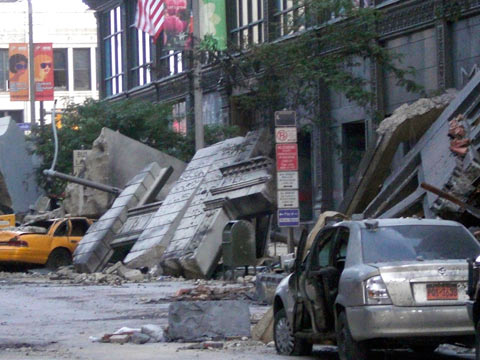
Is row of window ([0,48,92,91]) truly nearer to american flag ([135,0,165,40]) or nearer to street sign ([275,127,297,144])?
american flag ([135,0,165,40])

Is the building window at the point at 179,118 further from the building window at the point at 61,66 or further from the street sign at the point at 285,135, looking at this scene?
the building window at the point at 61,66

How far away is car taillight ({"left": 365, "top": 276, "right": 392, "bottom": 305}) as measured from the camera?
1028cm

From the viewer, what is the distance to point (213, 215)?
27.5 meters

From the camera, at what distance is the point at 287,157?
19.6 metres

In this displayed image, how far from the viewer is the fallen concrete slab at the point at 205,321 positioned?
14.1m

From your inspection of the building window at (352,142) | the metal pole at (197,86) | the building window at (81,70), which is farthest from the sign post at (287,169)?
the building window at (81,70)

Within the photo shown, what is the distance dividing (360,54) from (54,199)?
20.6 m

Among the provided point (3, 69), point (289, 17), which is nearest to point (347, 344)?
point (289, 17)

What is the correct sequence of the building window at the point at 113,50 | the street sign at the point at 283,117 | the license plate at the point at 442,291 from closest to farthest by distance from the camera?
1. the license plate at the point at 442,291
2. the street sign at the point at 283,117
3. the building window at the point at 113,50

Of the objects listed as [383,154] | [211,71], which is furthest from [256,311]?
[211,71]

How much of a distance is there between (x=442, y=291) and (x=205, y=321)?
4.56 metres

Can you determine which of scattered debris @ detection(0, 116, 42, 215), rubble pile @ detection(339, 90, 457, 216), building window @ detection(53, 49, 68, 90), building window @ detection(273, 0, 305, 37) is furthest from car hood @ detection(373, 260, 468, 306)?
building window @ detection(53, 49, 68, 90)

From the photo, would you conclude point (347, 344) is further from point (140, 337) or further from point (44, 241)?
point (44, 241)

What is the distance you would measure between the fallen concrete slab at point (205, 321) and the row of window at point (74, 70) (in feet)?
260
